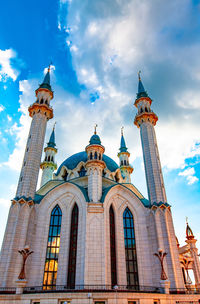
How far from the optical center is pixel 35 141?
35.1 metres

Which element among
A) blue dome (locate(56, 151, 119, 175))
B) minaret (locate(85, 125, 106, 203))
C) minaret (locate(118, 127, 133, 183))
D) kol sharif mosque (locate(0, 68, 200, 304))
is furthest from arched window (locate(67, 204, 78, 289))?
minaret (locate(118, 127, 133, 183))

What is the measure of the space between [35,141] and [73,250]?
687 inches

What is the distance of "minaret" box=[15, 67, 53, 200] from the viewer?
3097 cm

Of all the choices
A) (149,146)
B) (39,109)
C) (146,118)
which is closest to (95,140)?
(149,146)

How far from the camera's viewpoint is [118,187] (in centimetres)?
3269

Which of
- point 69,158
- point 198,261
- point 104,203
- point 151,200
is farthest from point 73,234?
point 198,261

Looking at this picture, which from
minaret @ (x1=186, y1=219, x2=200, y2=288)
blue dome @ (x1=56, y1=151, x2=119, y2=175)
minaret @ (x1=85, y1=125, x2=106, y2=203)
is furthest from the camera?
blue dome @ (x1=56, y1=151, x2=119, y2=175)

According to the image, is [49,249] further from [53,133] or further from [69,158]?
[53,133]

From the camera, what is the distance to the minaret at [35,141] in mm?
30969

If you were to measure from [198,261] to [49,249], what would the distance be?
25.6 metres

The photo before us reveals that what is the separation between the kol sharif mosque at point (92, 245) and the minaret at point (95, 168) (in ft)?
0.49

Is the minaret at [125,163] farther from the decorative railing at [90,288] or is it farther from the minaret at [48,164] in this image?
the decorative railing at [90,288]

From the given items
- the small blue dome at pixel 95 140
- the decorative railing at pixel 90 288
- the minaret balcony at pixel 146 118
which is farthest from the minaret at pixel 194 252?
the small blue dome at pixel 95 140

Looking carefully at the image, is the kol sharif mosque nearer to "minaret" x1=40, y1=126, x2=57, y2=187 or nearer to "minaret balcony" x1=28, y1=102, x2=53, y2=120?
"minaret balcony" x1=28, y1=102, x2=53, y2=120
